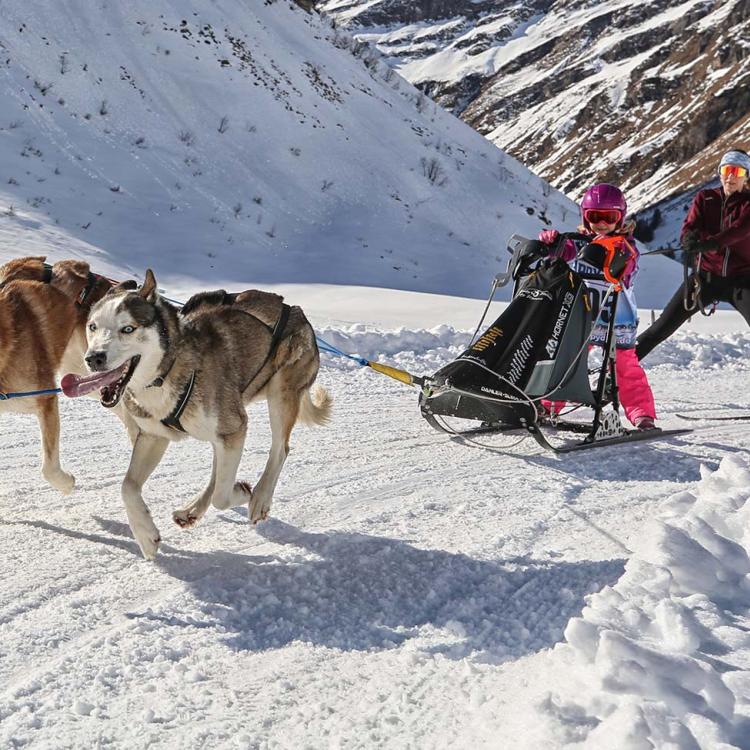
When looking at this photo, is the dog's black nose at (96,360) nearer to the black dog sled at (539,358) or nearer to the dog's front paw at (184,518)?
the dog's front paw at (184,518)

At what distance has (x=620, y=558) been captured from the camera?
3.61 metres

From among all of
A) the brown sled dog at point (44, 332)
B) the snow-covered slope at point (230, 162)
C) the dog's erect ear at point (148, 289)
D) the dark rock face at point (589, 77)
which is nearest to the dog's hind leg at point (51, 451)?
the brown sled dog at point (44, 332)

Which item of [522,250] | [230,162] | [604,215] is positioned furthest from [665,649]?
[230,162]

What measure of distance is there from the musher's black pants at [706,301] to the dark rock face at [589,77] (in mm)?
102658

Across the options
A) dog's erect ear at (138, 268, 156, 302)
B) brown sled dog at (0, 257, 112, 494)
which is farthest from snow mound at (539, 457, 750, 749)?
brown sled dog at (0, 257, 112, 494)

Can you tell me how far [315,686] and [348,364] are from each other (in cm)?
550

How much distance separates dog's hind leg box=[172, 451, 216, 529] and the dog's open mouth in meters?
0.61

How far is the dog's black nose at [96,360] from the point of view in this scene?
10.8 ft

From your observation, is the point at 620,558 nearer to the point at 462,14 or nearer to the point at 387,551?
the point at 387,551

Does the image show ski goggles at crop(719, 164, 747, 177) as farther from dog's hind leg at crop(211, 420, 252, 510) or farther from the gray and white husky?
dog's hind leg at crop(211, 420, 252, 510)

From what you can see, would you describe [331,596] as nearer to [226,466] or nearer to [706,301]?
[226,466]

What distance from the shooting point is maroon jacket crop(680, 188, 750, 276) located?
644 cm

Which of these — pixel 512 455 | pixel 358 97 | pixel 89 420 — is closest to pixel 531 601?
pixel 512 455

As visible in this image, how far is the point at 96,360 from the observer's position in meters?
3.30
